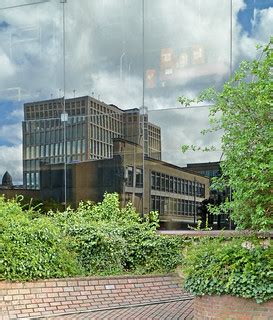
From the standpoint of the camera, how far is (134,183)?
50.6ft

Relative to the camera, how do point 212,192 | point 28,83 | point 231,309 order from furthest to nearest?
point 28,83
point 212,192
point 231,309

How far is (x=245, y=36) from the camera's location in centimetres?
1439

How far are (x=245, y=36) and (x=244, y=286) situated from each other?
8.28 m

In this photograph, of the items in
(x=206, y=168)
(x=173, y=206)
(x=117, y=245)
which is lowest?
(x=117, y=245)

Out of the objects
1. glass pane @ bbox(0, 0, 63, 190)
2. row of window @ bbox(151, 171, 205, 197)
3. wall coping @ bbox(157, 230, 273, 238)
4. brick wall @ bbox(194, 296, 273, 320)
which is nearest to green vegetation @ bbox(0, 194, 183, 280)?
wall coping @ bbox(157, 230, 273, 238)

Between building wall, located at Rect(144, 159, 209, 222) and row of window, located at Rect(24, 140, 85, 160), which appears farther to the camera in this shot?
row of window, located at Rect(24, 140, 85, 160)

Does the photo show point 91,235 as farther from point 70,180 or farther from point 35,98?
point 35,98

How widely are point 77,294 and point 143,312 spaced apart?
1141mm

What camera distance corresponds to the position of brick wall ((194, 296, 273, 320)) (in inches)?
293

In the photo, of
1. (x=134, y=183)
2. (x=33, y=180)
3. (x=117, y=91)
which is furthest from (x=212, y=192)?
(x=33, y=180)

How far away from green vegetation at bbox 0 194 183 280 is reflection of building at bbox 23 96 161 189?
2192 mm

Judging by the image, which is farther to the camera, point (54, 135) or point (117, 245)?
point (54, 135)

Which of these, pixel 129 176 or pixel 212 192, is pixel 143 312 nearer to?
pixel 212 192

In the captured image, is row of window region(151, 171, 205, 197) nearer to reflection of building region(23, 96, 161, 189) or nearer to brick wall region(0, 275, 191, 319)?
reflection of building region(23, 96, 161, 189)
